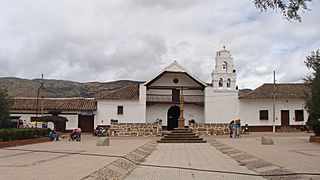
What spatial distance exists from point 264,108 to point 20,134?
1258 inches

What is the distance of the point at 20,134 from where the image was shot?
26.7 m

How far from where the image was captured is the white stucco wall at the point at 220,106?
5078 centimetres

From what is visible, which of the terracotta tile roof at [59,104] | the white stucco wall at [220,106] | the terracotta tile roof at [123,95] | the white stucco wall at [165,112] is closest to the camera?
the terracotta tile roof at [59,104]

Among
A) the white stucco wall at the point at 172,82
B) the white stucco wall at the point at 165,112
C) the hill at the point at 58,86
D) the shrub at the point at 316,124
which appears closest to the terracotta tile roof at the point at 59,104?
the white stucco wall at the point at 165,112

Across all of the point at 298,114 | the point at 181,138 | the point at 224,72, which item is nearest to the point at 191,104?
the point at 224,72

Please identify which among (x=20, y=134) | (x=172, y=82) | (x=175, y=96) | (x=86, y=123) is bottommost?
→ (x=20, y=134)

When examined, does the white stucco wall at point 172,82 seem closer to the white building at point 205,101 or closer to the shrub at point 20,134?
the white building at point 205,101

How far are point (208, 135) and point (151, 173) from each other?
1077 inches

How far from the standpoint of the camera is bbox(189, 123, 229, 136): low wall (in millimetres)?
40250

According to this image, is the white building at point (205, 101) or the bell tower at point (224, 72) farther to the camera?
the bell tower at point (224, 72)

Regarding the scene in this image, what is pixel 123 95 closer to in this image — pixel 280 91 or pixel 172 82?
pixel 172 82

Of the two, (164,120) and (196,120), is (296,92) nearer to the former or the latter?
(196,120)

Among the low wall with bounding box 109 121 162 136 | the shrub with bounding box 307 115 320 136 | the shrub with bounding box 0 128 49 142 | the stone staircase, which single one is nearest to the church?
the low wall with bounding box 109 121 162 136

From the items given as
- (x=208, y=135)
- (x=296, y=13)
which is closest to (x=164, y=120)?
(x=208, y=135)
